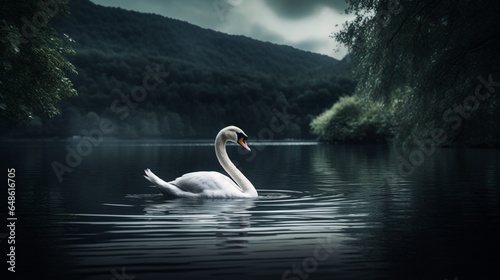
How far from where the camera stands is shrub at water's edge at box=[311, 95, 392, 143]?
105869mm

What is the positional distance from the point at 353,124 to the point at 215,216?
95.1 m

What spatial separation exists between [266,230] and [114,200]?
7527mm

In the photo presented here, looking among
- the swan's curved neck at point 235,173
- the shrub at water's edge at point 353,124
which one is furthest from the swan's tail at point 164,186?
the shrub at water's edge at point 353,124

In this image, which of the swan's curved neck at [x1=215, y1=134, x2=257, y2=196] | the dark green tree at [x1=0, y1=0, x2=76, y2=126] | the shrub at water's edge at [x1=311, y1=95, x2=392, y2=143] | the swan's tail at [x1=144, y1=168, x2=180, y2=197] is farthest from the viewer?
the shrub at water's edge at [x1=311, y1=95, x2=392, y2=143]

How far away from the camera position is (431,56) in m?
29.8

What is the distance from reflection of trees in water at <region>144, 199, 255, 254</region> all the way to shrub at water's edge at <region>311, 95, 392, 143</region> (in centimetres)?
8776

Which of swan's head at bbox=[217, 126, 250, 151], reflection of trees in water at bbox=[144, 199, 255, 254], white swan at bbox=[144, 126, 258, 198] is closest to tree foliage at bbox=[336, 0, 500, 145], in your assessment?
swan's head at bbox=[217, 126, 250, 151]

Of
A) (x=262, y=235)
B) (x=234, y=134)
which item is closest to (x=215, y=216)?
(x=262, y=235)

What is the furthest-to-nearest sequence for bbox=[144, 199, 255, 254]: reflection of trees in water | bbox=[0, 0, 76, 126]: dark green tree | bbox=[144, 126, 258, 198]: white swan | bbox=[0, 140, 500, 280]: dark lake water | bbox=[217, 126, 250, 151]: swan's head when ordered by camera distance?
bbox=[0, 0, 76, 126]: dark green tree → bbox=[217, 126, 250, 151]: swan's head → bbox=[144, 126, 258, 198]: white swan → bbox=[144, 199, 255, 254]: reflection of trees in water → bbox=[0, 140, 500, 280]: dark lake water

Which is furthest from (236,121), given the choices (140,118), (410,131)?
(410,131)

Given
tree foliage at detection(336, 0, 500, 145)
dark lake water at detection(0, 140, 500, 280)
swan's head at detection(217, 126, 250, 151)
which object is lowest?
dark lake water at detection(0, 140, 500, 280)

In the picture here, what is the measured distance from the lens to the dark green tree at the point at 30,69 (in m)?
29.2

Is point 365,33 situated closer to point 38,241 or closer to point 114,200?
point 114,200

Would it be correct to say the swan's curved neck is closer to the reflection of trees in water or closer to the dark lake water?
the reflection of trees in water
